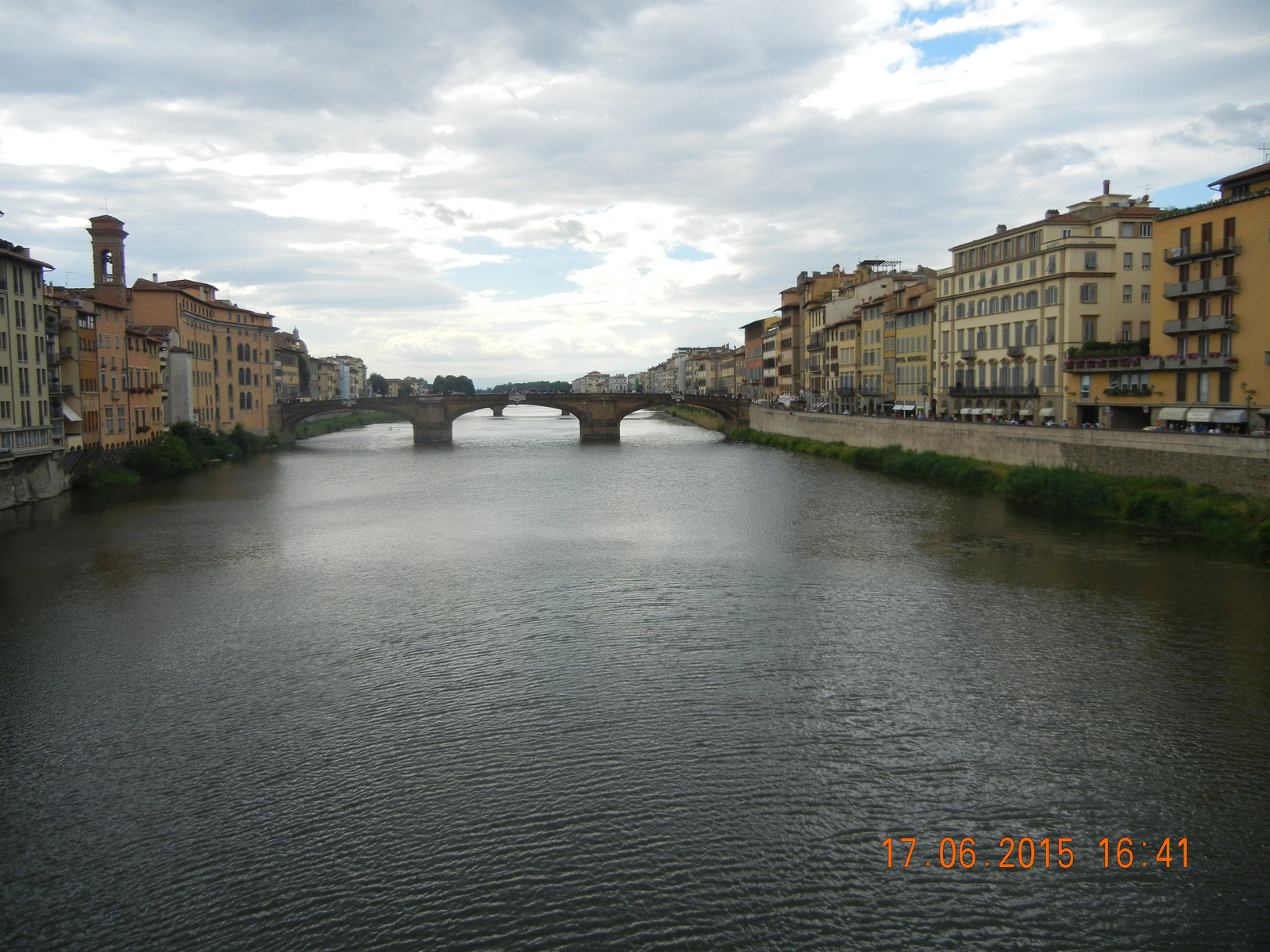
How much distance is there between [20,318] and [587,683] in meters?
27.6

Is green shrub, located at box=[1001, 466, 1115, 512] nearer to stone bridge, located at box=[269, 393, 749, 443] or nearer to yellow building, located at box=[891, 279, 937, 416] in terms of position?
yellow building, located at box=[891, 279, 937, 416]

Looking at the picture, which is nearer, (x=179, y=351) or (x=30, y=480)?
(x=30, y=480)

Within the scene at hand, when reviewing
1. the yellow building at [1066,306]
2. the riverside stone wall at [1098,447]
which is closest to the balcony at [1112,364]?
the yellow building at [1066,306]

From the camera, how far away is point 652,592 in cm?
1986

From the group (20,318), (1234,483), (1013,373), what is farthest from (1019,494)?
(20,318)

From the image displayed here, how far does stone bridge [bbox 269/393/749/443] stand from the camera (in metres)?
71.5

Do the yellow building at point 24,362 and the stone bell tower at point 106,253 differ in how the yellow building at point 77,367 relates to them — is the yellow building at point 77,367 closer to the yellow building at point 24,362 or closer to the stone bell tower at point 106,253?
the yellow building at point 24,362

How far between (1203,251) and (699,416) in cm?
6877

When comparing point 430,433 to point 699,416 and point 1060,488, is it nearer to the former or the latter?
point 699,416

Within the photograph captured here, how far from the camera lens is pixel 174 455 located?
45344 millimetres

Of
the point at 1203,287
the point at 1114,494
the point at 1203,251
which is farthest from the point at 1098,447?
the point at 1203,251

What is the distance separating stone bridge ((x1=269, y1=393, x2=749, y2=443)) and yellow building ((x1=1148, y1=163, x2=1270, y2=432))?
4097cm

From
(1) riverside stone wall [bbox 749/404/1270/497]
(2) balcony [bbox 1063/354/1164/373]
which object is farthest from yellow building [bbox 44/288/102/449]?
(2) balcony [bbox 1063/354/1164/373]

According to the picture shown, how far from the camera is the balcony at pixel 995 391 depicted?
134ft
